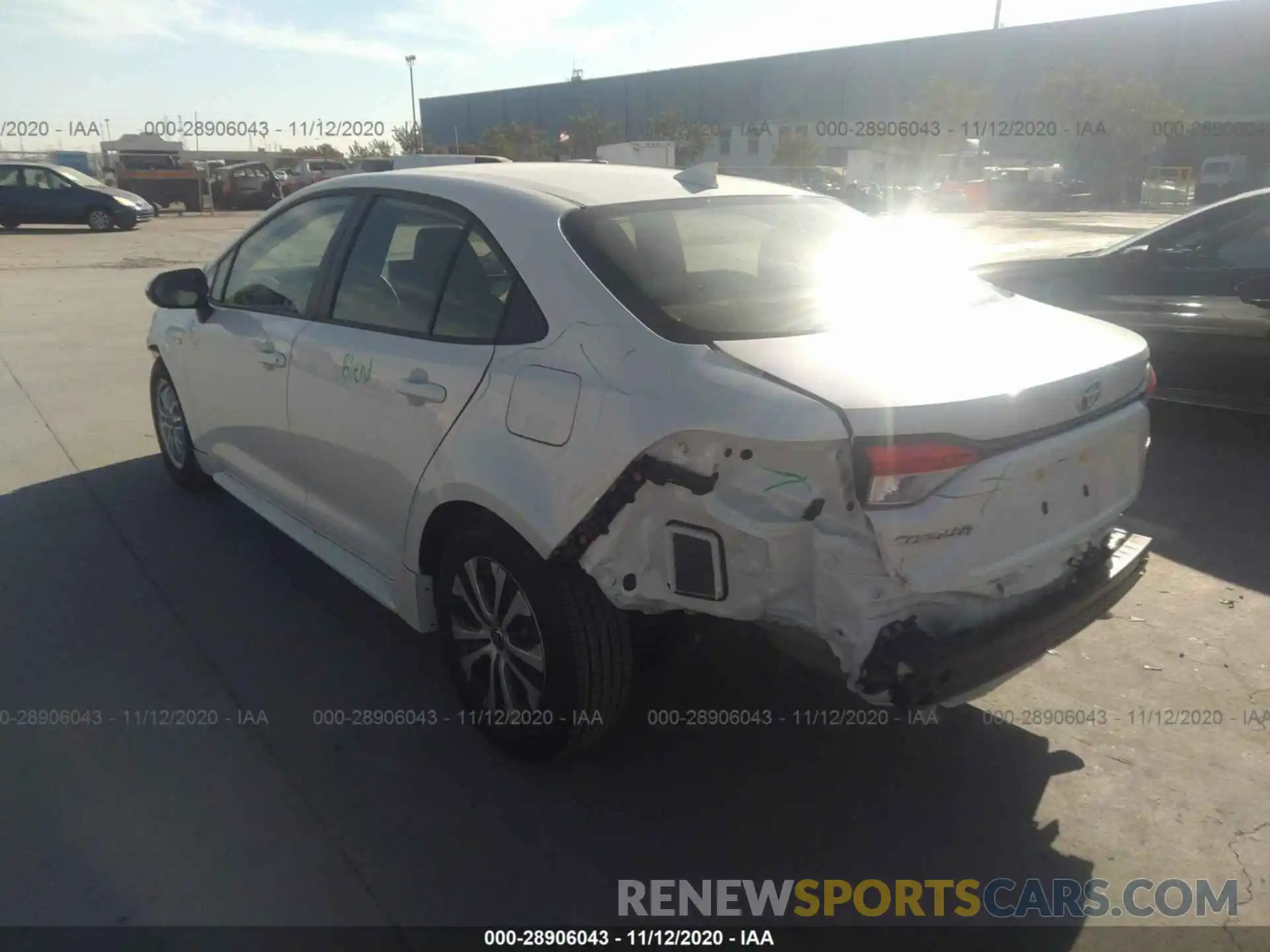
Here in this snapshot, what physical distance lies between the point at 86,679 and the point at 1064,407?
3.32 metres

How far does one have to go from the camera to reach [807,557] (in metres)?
2.34

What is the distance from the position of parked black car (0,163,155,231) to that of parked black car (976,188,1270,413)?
77.3 feet

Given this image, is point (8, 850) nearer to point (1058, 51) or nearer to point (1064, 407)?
point (1064, 407)

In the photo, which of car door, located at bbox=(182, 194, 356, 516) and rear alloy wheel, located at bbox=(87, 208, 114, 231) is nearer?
car door, located at bbox=(182, 194, 356, 516)

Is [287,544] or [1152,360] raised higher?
[1152,360]

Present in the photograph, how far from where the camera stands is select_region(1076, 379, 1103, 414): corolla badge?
8.56 ft

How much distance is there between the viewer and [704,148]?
5444cm

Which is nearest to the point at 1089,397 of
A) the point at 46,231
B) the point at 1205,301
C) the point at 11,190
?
the point at 1205,301

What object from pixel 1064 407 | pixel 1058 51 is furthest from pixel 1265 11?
pixel 1064 407

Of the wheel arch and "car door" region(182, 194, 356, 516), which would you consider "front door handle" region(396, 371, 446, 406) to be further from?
"car door" region(182, 194, 356, 516)

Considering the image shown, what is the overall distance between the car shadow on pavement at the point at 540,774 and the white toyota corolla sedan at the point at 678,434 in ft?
0.89

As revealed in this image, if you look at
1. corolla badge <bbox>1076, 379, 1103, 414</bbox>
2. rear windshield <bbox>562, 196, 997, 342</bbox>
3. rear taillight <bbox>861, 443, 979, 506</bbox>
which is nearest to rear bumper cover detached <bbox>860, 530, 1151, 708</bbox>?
rear taillight <bbox>861, 443, 979, 506</bbox>

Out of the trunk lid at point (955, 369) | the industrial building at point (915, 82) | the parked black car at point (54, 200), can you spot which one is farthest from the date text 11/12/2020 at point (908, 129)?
the trunk lid at point (955, 369)

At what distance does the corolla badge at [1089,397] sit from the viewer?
261 cm
